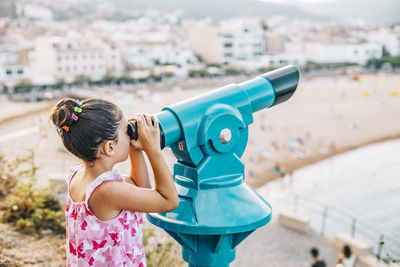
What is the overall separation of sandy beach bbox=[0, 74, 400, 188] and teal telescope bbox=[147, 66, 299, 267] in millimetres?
9820

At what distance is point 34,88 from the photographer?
121ft

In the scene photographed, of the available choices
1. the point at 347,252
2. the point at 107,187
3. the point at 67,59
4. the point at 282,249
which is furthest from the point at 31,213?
the point at 67,59

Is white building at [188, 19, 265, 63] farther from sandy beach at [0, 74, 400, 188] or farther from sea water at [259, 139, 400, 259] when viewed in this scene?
sea water at [259, 139, 400, 259]

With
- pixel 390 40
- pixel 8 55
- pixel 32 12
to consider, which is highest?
pixel 32 12

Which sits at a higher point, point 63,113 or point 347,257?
point 63,113

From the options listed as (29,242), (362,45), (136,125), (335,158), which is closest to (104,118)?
(136,125)

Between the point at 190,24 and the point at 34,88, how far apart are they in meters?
55.5

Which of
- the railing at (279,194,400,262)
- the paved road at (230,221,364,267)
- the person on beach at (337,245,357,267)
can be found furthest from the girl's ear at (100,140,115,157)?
the railing at (279,194,400,262)

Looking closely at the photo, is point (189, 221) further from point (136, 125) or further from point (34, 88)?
point (34, 88)

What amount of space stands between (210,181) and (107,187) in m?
0.33

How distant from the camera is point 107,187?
1239mm

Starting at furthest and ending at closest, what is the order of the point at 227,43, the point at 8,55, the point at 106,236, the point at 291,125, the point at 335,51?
the point at 335,51 < the point at 227,43 < the point at 8,55 < the point at 291,125 < the point at 106,236

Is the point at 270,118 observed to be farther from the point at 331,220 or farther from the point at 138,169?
the point at 138,169

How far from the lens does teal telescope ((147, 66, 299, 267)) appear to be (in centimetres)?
132
